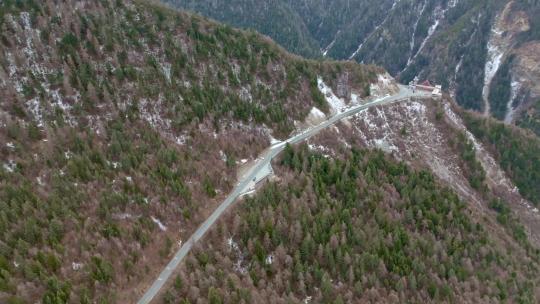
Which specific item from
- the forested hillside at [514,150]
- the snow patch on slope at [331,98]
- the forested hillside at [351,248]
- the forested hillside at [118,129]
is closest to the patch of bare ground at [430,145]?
the forested hillside at [514,150]

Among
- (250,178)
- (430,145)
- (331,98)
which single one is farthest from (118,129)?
(430,145)

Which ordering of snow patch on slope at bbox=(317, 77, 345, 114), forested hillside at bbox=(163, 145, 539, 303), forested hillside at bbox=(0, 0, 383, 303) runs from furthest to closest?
snow patch on slope at bbox=(317, 77, 345, 114)
forested hillside at bbox=(163, 145, 539, 303)
forested hillside at bbox=(0, 0, 383, 303)

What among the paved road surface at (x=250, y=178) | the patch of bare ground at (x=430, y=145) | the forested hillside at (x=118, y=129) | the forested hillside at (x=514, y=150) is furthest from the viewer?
the forested hillside at (x=514, y=150)

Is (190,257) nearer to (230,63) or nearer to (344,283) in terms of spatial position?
(344,283)

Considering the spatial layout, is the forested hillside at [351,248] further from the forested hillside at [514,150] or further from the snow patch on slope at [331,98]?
the forested hillside at [514,150]

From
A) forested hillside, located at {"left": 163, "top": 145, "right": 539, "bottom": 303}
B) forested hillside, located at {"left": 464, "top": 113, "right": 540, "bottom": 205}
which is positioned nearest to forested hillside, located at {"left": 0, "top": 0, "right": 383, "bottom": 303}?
forested hillside, located at {"left": 163, "top": 145, "right": 539, "bottom": 303}

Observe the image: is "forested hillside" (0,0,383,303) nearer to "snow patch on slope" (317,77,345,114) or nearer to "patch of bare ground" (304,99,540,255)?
"snow patch on slope" (317,77,345,114)
